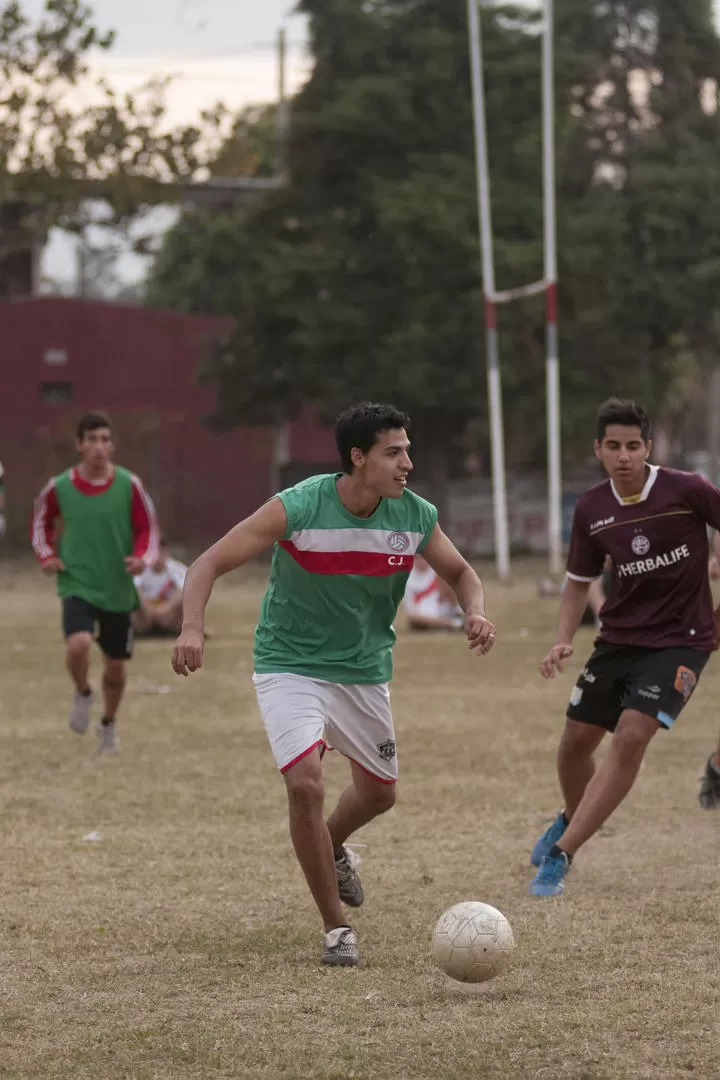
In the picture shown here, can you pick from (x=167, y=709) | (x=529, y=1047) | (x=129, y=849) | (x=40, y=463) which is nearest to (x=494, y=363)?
(x=40, y=463)

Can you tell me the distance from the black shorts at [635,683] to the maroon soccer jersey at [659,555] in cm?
6

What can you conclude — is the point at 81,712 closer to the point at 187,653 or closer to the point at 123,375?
the point at 187,653

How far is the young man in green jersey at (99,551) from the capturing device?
39.3 feet

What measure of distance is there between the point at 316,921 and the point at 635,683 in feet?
5.68

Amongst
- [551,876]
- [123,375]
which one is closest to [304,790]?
[551,876]

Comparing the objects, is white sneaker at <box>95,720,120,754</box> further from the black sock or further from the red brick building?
the red brick building

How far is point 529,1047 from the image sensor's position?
17.7ft

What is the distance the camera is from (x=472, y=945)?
6.02 meters

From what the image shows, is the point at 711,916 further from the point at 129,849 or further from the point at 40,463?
the point at 40,463

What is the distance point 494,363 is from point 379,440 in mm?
23855

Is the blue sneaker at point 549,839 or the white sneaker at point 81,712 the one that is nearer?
the blue sneaker at point 549,839

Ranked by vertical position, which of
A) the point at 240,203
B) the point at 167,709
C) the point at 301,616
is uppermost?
the point at 240,203

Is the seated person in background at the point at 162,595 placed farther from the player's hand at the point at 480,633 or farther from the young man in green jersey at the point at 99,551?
the player's hand at the point at 480,633

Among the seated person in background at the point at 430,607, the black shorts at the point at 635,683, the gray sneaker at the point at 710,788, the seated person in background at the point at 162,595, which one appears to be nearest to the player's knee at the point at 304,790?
the black shorts at the point at 635,683
